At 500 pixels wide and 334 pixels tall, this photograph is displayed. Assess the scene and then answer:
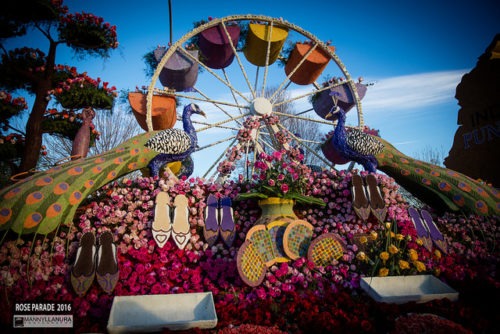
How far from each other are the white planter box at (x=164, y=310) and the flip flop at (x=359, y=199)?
194 cm

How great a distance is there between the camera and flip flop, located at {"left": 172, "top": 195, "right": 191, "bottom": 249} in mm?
3084

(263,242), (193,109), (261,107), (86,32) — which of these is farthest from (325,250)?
(86,32)

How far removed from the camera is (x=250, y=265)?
2617 millimetres

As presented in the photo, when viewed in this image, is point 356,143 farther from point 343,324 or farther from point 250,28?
point 250,28

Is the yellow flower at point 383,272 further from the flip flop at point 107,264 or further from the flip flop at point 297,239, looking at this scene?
the flip flop at point 107,264

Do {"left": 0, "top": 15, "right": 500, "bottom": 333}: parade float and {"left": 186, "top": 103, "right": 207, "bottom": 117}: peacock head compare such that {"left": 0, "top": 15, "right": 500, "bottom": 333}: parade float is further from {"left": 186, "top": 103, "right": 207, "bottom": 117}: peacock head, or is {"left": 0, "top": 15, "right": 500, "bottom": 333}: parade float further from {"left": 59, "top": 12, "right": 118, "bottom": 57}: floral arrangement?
{"left": 59, "top": 12, "right": 118, "bottom": 57}: floral arrangement

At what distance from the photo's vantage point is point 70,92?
18.5 feet

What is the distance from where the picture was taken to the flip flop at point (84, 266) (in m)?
2.45

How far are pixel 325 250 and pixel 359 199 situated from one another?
917mm

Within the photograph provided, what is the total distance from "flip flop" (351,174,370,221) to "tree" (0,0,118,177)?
4726mm

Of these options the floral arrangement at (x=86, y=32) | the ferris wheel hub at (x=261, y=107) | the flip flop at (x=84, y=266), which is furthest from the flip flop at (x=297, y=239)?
the floral arrangement at (x=86, y=32)

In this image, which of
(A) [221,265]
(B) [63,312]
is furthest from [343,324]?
(B) [63,312]

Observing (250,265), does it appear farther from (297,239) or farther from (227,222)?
(227,222)

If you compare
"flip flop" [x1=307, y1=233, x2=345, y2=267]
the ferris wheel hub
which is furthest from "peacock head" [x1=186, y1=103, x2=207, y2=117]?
"flip flop" [x1=307, y1=233, x2=345, y2=267]
